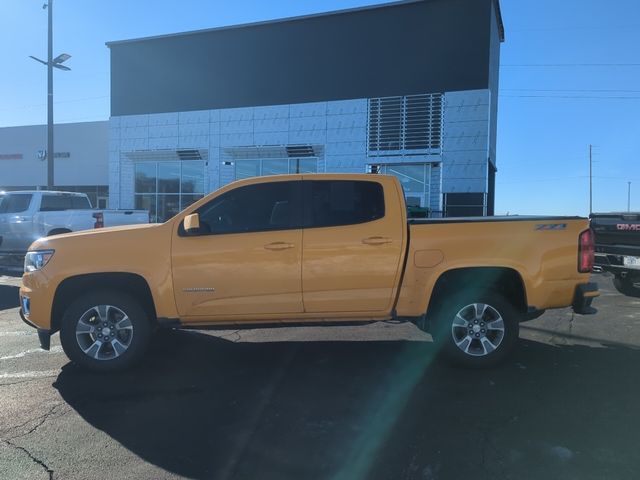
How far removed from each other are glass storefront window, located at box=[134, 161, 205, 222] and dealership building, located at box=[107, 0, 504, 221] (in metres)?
0.06

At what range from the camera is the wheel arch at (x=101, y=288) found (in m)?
5.13

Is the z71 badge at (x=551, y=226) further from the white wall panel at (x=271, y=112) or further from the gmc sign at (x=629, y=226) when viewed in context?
the white wall panel at (x=271, y=112)

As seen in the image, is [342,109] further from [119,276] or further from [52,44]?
[119,276]

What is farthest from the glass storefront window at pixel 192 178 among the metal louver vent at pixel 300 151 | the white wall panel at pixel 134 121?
the metal louver vent at pixel 300 151

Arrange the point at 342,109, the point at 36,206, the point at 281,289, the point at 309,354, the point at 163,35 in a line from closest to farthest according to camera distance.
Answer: the point at 281,289 < the point at 309,354 < the point at 36,206 < the point at 342,109 < the point at 163,35

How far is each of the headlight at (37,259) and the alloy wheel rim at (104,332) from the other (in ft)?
2.20

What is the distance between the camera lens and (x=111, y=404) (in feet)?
14.5

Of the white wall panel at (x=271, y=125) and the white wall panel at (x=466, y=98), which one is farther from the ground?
the white wall panel at (x=466, y=98)

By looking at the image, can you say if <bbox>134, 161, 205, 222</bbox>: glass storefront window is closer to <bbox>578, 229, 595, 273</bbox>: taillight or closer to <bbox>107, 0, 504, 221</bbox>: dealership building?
<bbox>107, 0, 504, 221</bbox>: dealership building

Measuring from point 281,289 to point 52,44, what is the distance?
20.0 meters

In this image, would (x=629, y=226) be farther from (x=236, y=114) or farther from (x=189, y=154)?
(x=189, y=154)

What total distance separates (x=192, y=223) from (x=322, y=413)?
220cm

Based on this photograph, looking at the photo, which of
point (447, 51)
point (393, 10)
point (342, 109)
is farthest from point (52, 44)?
point (447, 51)

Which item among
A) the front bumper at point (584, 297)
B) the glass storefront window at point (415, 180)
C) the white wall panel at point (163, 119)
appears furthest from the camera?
the white wall panel at point (163, 119)
